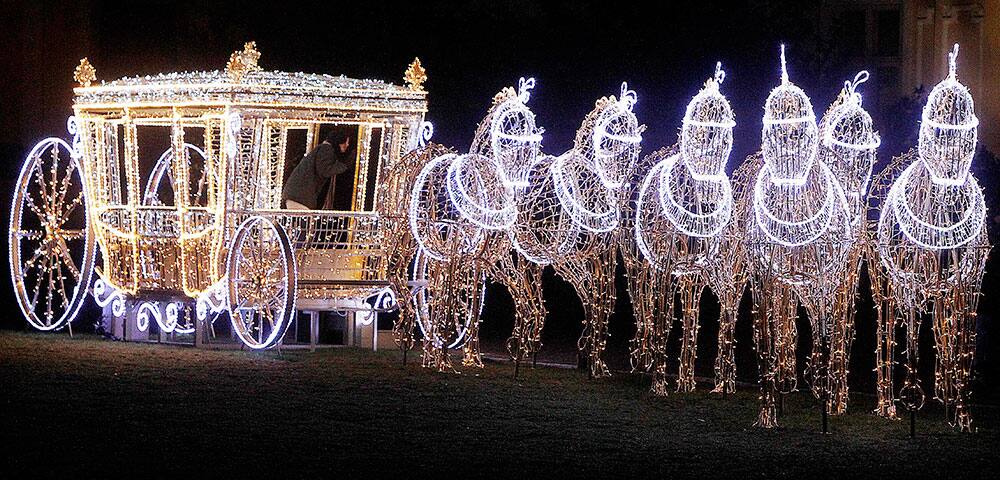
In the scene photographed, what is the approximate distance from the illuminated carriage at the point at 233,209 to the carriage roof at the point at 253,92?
0.01 m

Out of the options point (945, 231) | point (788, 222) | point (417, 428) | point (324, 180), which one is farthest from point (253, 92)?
point (945, 231)

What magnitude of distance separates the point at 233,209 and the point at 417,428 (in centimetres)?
543

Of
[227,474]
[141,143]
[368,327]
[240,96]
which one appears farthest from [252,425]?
[141,143]

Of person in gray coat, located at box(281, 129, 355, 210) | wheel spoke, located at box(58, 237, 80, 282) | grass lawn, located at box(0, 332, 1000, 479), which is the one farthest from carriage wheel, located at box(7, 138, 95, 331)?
grass lawn, located at box(0, 332, 1000, 479)

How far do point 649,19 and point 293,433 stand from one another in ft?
49.5

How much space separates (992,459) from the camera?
976cm

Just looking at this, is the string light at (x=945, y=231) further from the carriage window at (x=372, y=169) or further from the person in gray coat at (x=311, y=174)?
the person in gray coat at (x=311, y=174)

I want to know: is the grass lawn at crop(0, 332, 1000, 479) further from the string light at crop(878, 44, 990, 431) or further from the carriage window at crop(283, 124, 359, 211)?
the carriage window at crop(283, 124, 359, 211)

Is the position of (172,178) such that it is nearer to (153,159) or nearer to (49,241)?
(49,241)

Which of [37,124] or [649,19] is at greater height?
[649,19]

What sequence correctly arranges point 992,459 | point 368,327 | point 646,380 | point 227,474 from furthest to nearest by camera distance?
point 368,327
point 646,380
point 992,459
point 227,474

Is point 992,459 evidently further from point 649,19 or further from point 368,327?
point 649,19

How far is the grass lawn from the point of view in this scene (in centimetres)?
897

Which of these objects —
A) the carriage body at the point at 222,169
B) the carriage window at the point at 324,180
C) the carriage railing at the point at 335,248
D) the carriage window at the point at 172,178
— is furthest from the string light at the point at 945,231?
the carriage window at the point at 172,178
